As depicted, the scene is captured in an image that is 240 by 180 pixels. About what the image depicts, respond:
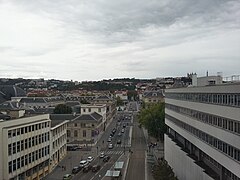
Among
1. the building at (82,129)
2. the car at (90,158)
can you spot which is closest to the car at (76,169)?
the car at (90,158)

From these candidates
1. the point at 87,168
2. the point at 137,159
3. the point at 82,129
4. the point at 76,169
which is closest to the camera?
the point at 76,169

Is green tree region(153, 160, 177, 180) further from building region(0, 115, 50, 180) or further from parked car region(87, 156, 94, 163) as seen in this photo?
parked car region(87, 156, 94, 163)

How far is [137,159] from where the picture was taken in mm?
70750

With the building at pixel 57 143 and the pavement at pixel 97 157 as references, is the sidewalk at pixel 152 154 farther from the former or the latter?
the building at pixel 57 143

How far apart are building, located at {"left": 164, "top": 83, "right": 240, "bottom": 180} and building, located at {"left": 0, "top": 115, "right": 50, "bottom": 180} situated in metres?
20.3

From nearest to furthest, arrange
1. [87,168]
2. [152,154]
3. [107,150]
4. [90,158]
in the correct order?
[87,168] < [90,158] < [152,154] < [107,150]

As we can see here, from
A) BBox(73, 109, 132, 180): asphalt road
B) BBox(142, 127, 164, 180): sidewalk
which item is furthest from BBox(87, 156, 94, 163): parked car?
BBox(142, 127, 164, 180): sidewalk

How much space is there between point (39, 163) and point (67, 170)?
8.18m

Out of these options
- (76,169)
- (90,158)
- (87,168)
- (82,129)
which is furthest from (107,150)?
(76,169)

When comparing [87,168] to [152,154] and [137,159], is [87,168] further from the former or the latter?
[152,154]

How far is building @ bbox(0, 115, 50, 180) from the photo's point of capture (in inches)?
1748

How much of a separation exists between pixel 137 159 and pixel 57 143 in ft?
52.8

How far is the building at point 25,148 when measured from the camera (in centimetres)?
4441

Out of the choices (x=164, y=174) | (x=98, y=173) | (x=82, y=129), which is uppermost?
(x=164, y=174)
